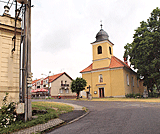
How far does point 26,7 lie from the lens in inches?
358

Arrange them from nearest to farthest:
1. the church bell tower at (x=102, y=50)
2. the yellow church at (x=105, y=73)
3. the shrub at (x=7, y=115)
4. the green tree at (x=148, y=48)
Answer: the shrub at (x=7, y=115) < the green tree at (x=148, y=48) < the yellow church at (x=105, y=73) < the church bell tower at (x=102, y=50)

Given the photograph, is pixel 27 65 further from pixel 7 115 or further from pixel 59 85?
pixel 59 85

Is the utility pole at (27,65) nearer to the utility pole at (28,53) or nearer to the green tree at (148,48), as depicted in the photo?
the utility pole at (28,53)

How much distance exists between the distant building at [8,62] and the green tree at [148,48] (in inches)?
927

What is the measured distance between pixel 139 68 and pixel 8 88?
25187 mm

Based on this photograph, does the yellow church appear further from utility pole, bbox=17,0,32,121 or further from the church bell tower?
utility pole, bbox=17,0,32,121

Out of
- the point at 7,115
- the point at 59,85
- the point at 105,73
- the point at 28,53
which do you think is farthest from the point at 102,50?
the point at 7,115

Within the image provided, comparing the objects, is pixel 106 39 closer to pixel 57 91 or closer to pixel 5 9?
pixel 57 91

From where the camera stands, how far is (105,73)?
36062 mm

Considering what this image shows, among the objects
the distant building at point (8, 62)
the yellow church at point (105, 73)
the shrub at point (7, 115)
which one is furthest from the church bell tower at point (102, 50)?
the shrub at point (7, 115)

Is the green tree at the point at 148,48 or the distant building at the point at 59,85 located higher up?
the green tree at the point at 148,48

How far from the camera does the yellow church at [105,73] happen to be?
34.3m

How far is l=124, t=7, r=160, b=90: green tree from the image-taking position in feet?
94.1

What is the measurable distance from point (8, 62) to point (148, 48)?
24799 millimetres
